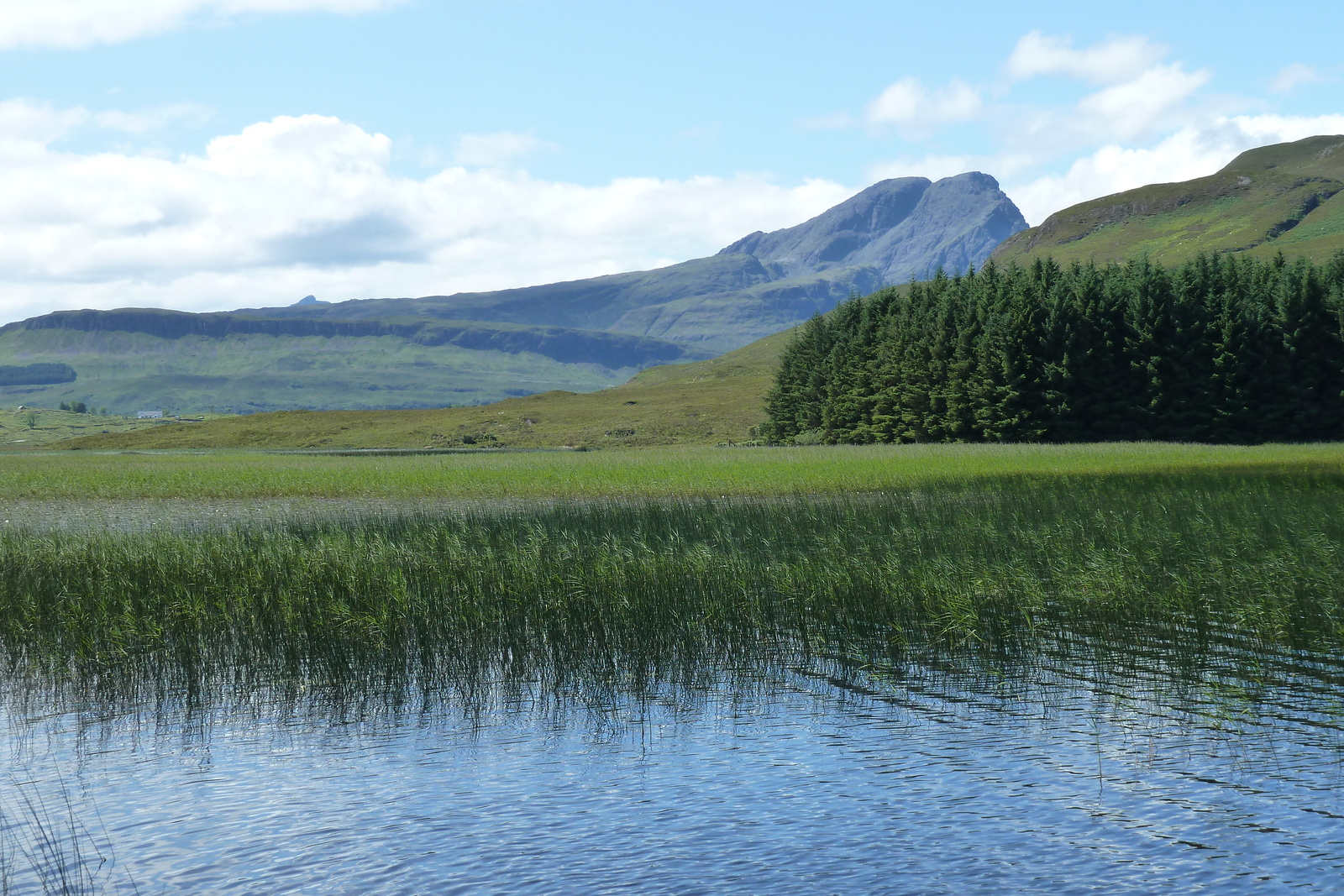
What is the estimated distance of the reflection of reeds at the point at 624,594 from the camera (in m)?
11.6

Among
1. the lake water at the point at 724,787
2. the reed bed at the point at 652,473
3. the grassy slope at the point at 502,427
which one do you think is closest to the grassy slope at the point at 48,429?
the grassy slope at the point at 502,427

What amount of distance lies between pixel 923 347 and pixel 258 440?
71124 mm

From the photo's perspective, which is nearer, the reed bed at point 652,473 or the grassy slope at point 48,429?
the reed bed at point 652,473

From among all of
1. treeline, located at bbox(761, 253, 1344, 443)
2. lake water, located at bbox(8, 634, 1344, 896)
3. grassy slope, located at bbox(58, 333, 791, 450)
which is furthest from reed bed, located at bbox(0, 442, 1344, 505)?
grassy slope, located at bbox(58, 333, 791, 450)

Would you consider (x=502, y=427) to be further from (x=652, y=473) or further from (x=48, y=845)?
(x=48, y=845)

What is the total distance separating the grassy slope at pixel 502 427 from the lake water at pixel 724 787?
79363 mm

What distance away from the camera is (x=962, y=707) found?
970 centimetres

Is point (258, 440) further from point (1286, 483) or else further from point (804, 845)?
point (804, 845)

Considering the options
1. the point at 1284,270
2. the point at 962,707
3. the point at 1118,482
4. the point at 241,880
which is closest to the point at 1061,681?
the point at 962,707

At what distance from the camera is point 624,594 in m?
13.6

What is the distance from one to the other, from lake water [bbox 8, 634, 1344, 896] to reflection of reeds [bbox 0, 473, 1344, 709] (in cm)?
102

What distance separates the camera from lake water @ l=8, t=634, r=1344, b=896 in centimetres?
645

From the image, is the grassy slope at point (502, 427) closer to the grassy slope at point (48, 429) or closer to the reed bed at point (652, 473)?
the grassy slope at point (48, 429)

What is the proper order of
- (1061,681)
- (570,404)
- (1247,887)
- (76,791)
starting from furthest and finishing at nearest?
(570,404)
(1061,681)
(76,791)
(1247,887)
